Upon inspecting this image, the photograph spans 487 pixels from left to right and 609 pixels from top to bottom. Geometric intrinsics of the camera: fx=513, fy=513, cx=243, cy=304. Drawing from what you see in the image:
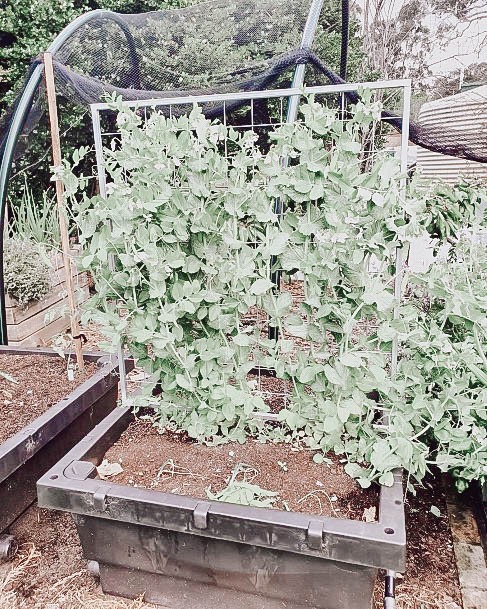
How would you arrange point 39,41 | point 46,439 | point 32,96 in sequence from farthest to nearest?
point 39,41, point 32,96, point 46,439

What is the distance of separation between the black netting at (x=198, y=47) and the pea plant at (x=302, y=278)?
144cm

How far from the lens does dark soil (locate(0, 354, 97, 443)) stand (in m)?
1.97

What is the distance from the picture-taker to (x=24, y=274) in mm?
3367

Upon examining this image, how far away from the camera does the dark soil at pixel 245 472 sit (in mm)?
1509

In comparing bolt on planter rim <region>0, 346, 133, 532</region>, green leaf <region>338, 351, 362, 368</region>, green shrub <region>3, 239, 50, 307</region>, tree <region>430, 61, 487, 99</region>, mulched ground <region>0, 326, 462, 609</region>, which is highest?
tree <region>430, 61, 487, 99</region>

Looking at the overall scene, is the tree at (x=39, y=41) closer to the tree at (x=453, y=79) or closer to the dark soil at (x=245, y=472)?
the dark soil at (x=245, y=472)

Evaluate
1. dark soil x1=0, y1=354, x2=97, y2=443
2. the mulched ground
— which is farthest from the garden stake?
dark soil x1=0, y1=354, x2=97, y2=443

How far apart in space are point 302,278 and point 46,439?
3.53 ft

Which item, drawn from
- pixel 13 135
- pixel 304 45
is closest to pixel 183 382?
pixel 13 135

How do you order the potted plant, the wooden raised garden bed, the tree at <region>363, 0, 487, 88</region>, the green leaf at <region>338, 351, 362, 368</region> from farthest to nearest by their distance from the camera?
1. the tree at <region>363, 0, 487, 88</region>
2. the wooden raised garden bed
3. the green leaf at <region>338, 351, 362, 368</region>
4. the potted plant

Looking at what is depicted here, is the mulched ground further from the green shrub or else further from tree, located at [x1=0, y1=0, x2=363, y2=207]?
tree, located at [x1=0, y1=0, x2=363, y2=207]

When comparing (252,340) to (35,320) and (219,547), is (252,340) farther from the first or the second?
(35,320)

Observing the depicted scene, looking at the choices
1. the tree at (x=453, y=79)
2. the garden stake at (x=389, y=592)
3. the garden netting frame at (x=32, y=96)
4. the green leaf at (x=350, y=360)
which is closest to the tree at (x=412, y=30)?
the tree at (x=453, y=79)

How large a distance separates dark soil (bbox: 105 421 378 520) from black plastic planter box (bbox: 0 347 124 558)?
0.87ft
